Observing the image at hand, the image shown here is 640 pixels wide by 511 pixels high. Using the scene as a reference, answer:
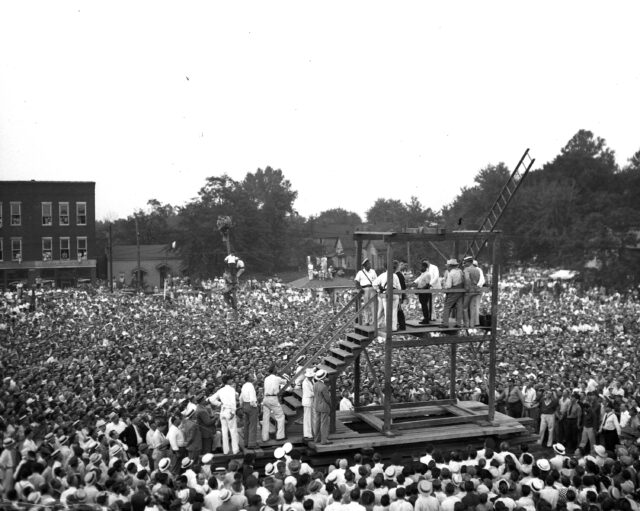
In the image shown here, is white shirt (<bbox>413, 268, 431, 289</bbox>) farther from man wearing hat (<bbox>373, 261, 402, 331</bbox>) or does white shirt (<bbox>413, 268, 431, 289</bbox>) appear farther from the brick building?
the brick building

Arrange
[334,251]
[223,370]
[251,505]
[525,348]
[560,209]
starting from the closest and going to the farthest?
[251,505]
[223,370]
[525,348]
[560,209]
[334,251]

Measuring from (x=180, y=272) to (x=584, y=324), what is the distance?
51.5 metres

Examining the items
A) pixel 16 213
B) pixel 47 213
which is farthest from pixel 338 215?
pixel 16 213

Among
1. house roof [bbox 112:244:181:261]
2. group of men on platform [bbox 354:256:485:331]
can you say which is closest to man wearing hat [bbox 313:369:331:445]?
group of men on platform [bbox 354:256:485:331]

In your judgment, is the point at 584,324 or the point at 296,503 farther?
the point at 584,324

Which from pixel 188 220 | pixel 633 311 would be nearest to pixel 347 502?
pixel 633 311

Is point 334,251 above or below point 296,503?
above

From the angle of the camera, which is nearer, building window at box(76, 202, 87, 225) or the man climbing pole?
the man climbing pole

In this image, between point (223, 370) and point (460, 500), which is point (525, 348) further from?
point (460, 500)

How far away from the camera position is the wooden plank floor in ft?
41.3

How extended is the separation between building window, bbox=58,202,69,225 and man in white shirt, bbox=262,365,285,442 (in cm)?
2867

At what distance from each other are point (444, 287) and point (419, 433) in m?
3.37

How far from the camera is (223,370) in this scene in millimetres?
18734

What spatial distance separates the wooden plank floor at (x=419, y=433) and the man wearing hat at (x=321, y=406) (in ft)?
0.67
